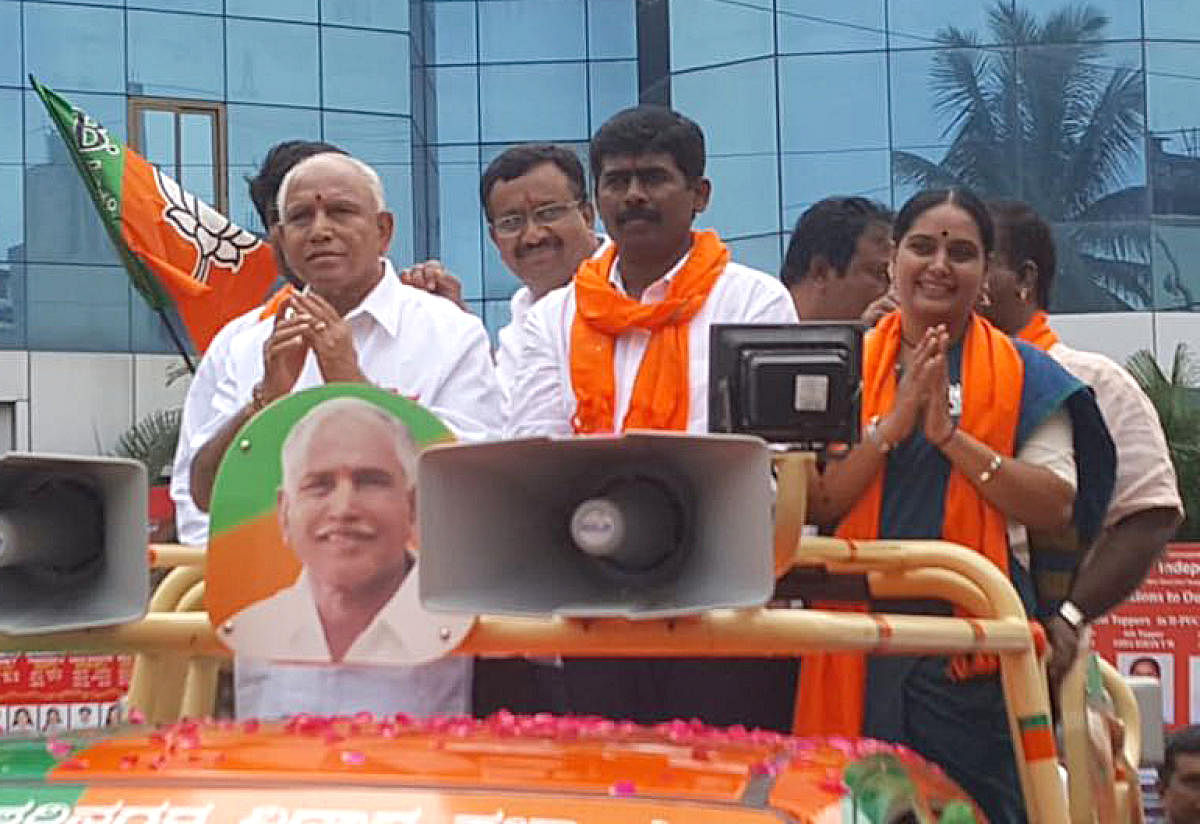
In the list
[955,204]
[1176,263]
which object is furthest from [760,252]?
[955,204]

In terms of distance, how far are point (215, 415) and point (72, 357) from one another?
2762 centimetres

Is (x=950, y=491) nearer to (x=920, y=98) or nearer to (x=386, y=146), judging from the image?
(x=920, y=98)

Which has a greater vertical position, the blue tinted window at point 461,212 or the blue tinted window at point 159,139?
the blue tinted window at point 159,139

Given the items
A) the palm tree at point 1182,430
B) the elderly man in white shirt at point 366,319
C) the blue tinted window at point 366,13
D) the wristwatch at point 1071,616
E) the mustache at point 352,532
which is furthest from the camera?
the blue tinted window at point 366,13

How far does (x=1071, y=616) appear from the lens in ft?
14.6

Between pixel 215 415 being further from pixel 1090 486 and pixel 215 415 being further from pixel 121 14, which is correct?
pixel 121 14

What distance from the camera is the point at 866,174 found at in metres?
29.5

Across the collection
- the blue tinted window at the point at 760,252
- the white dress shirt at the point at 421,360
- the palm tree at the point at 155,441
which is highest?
the blue tinted window at the point at 760,252

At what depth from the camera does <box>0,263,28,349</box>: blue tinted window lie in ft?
103

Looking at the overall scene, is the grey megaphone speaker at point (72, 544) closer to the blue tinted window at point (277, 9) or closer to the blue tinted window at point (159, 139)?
the blue tinted window at point (159, 139)

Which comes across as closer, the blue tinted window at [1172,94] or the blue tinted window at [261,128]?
the blue tinted window at [1172,94]

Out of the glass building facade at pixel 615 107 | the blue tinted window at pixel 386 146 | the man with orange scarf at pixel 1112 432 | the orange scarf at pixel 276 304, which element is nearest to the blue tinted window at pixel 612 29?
the glass building facade at pixel 615 107

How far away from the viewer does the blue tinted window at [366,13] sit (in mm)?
33375

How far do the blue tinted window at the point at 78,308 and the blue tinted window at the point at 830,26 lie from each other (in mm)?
10161
